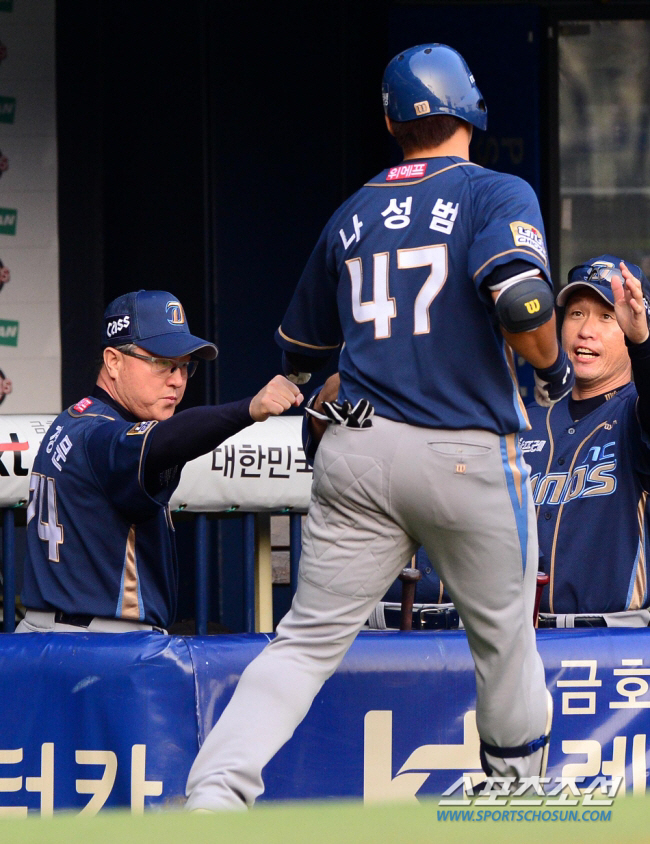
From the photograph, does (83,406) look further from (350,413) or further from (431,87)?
(431,87)

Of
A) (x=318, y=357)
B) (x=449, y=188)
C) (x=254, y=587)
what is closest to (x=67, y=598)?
(x=318, y=357)

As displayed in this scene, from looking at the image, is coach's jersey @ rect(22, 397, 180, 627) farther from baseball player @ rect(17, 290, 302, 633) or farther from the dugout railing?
the dugout railing

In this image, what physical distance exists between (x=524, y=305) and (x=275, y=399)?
0.67 metres

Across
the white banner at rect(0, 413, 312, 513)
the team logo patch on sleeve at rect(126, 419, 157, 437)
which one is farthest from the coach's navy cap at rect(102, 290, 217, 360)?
the white banner at rect(0, 413, 312, 513)

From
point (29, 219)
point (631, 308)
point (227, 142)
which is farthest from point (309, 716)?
point (29, 219)

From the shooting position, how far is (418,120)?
2.88 m

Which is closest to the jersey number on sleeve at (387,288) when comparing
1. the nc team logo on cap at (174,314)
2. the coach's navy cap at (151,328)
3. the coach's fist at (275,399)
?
the coach's fist at (275,399)

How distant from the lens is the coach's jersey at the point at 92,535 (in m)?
3.29

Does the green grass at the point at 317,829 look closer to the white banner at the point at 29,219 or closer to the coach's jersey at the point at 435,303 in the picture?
the coach's jersey at the point at 435,303

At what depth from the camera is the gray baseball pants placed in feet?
8.75

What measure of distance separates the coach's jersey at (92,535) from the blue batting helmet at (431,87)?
3.52 feet

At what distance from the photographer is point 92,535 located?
3336mm

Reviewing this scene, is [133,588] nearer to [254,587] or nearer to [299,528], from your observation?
[299,528]

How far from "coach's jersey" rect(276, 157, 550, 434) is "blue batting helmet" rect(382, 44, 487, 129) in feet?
0.46
